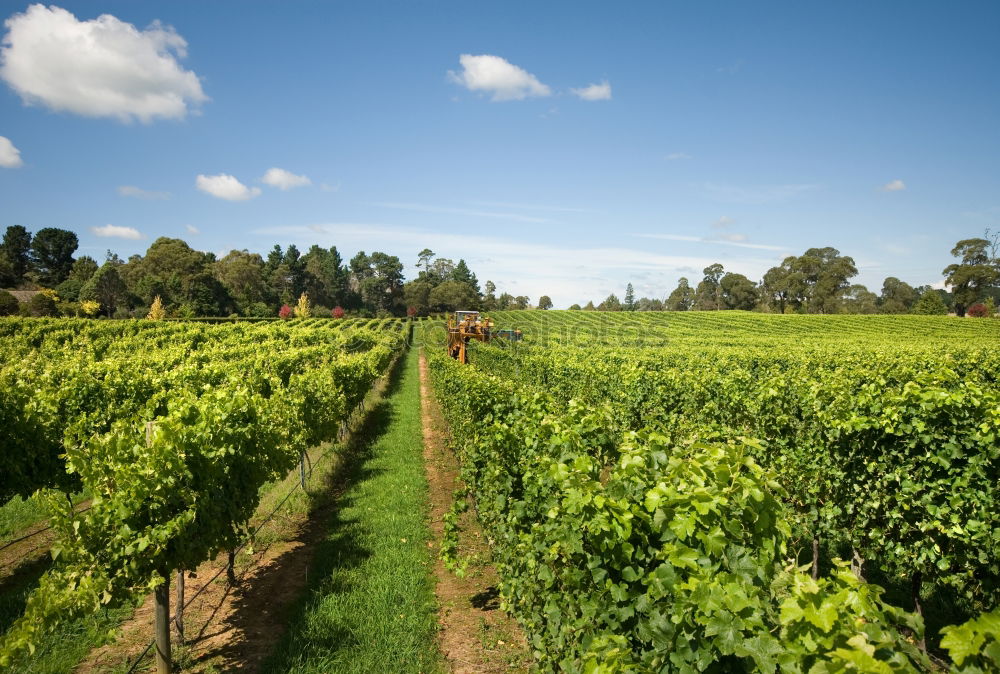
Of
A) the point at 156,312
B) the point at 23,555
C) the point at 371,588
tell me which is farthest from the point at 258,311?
the point at 371,588

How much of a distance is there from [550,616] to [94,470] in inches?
183

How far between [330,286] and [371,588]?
4314 inches

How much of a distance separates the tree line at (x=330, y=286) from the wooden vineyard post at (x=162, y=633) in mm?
70563

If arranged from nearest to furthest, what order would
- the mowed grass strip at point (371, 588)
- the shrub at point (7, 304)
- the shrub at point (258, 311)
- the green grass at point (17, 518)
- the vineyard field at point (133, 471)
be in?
1. the vineyard field at point (133, 471)
2. the mowed grass strip at point (371, 588)
3. the green grass at point (17, 518)
4. the shrub at point (7, 304)
5. the shrub at point (258, 311)

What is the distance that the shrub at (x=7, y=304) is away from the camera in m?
54.8

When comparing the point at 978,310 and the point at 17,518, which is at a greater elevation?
the point at 978,310

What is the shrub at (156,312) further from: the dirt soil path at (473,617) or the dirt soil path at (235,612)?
the dirt soil path at (473,617)

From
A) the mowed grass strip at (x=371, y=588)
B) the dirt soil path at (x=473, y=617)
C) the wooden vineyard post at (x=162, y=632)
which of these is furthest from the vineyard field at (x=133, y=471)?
the dirt soil path at (x=473, y=617)

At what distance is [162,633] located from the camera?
4.88 m

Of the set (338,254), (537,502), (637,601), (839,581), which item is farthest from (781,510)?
(338,254)

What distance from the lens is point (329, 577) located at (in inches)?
275

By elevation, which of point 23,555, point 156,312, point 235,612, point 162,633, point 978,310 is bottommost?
point 23,555

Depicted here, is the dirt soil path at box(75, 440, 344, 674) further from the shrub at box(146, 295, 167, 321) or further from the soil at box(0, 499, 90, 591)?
the shrub at box(146, 295, 167, 321)

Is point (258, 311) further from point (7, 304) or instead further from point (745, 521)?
point (745, 521)
